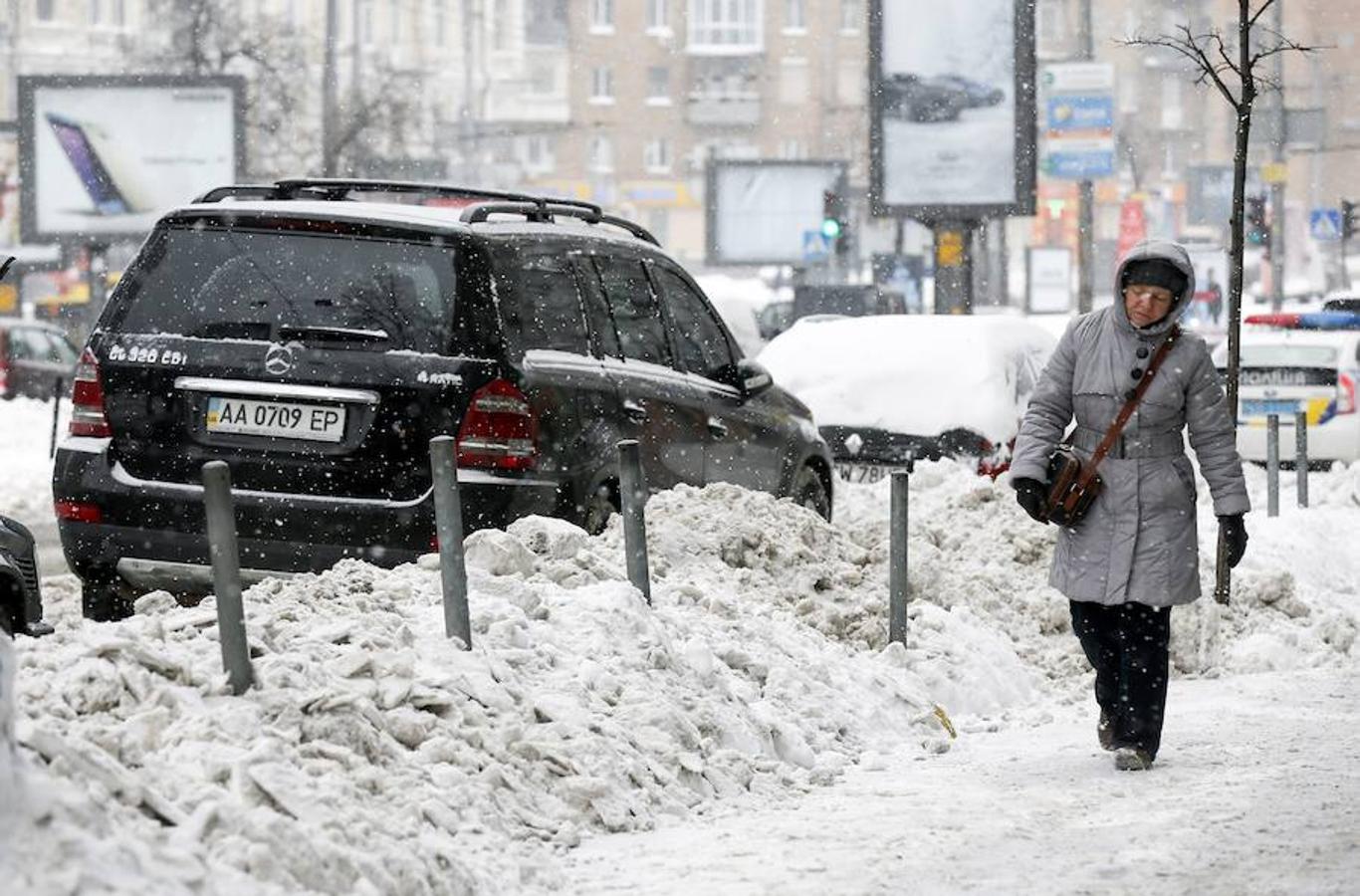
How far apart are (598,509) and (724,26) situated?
10957cm

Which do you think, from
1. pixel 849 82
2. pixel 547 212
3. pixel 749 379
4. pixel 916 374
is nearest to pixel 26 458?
pixel 916 374

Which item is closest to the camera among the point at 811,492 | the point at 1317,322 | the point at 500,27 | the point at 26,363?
the point at 811,492

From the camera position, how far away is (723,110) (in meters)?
116

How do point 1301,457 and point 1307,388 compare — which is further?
point 1307,388

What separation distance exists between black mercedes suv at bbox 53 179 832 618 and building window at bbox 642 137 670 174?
109 m

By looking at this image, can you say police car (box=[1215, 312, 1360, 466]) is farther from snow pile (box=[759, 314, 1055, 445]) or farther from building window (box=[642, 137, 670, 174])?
building window (box=[642, 137, 670, 174])

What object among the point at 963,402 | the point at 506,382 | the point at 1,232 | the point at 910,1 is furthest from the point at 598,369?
the point at 1,232

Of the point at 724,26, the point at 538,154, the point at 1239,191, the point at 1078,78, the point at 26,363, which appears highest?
the point at 724,26

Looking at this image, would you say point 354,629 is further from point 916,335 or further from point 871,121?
point 871,121

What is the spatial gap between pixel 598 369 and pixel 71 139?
127 feet

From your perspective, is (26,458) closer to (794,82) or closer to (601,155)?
(794,82)

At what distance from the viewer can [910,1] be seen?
105ft

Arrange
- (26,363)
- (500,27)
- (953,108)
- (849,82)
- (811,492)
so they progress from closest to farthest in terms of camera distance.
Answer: (811,492) → (953,108) → (26,363) → (849,82) → (500,27)

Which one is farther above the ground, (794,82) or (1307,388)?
(794,82)
